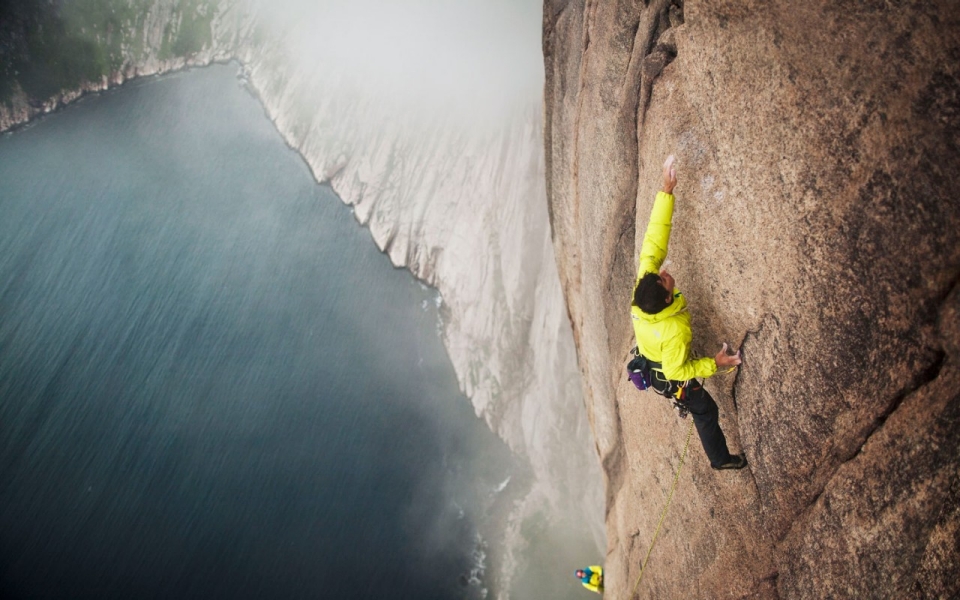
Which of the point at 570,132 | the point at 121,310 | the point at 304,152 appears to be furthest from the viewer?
the point at 304,152

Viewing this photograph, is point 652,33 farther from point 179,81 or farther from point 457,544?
point 179,81

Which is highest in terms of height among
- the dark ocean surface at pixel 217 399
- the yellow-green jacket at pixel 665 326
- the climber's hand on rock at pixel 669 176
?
the climber's hand on rock at pixel 669 176

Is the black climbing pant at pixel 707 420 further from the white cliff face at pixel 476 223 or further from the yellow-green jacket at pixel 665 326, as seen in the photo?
the white cliff face at pixel 476 223

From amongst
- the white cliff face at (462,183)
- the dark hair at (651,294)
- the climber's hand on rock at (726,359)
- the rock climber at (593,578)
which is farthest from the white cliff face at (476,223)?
the dark hair at (651,294)

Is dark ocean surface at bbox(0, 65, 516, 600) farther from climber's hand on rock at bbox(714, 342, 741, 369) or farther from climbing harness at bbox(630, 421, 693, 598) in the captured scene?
climber's hand on rock at bbox(714, 342, 741, 369)

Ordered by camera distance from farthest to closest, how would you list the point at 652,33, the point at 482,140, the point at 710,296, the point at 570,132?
1. the point at 482,140
2. the point at 570,132
3. the point at 652,33
4. the point at 710,296

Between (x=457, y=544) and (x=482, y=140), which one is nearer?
(x=457, y=544)

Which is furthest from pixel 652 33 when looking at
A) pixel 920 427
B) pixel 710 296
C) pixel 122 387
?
pixel 122 387
